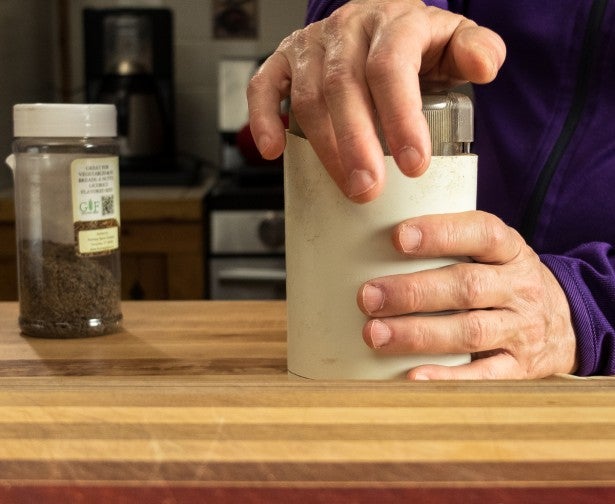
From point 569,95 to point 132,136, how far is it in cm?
169

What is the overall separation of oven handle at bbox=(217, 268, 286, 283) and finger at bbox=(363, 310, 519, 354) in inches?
60.8

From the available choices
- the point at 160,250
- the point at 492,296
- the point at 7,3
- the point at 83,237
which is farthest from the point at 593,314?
the point at 7,3

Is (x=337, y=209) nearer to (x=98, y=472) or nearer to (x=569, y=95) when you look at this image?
(x=98, y=472)

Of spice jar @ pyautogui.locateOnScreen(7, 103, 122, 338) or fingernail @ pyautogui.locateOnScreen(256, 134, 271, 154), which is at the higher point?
fingernail @ pyautogui.locateOnScreen(256, 134, 271, 154)

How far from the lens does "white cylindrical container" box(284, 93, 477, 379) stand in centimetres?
50

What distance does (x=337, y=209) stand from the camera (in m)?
0.51

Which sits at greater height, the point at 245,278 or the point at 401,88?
the point at 401,88

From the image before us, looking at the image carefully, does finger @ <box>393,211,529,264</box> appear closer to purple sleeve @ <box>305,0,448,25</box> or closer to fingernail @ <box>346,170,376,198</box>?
fingernail @ <box>346,170,376,198</box>

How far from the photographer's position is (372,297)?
19.9 inches

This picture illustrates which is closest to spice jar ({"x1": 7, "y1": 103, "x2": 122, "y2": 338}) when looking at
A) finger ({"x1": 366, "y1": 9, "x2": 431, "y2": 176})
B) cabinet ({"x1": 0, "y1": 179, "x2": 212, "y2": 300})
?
finger ({"x1": 366, "y1": 9, "x2": 431, "y2": 176})

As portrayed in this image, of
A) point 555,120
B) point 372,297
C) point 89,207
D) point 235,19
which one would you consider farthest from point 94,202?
point 235,19

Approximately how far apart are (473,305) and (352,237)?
0.10 m

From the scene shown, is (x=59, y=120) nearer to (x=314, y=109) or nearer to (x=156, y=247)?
(x=314, y=109)

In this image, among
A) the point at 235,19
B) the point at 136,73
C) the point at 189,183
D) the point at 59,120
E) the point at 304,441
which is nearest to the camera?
the point at 304,441
